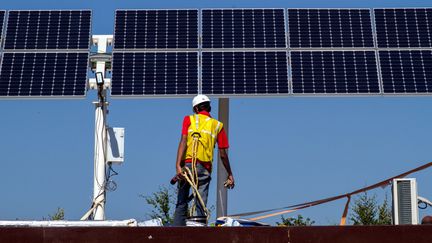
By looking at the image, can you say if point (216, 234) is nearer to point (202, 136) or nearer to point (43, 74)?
point (202, 136)

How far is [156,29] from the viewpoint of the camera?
14.7m

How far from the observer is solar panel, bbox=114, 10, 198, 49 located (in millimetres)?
14430

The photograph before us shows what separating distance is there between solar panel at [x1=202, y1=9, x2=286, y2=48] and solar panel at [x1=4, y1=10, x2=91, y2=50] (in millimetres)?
2376

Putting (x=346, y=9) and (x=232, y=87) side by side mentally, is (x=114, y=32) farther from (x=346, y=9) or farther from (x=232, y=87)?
(x=346, y=9)

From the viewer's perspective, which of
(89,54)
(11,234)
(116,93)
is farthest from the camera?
(89,54)

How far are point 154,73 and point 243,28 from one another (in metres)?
2.08

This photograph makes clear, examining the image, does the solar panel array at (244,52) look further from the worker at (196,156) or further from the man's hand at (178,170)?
the man's hand at (178,170)

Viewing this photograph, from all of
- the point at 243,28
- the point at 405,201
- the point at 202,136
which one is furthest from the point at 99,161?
the point at 405,201

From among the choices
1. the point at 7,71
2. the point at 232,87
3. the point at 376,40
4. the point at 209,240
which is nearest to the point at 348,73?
the point at 376,40

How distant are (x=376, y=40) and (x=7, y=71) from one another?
23.4 ft

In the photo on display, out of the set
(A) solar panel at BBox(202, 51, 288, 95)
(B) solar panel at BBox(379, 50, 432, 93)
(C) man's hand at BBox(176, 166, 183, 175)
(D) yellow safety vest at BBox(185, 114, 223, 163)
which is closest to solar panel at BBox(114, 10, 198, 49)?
(A) solar panel at BBox(202, 51, 288, 95)

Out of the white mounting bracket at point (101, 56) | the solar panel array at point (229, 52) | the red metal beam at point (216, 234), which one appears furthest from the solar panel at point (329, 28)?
the red metal beam at point (216, 234)

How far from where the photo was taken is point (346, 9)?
50.1ft

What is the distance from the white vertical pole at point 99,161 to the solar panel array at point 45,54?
525 millimetres
